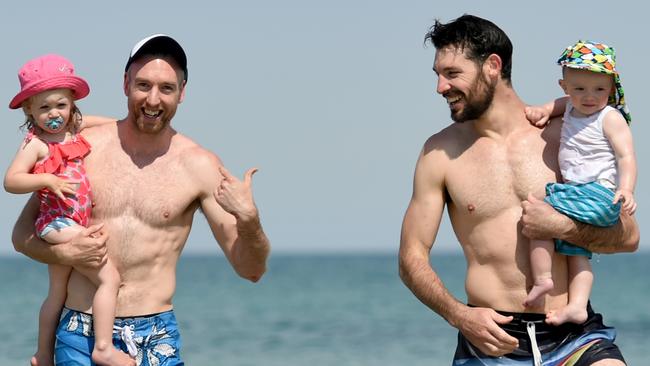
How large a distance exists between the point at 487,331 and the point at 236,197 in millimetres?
1315

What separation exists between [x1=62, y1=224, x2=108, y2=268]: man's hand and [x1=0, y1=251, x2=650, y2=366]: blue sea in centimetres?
573

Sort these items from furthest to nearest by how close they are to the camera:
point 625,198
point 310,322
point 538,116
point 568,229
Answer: point 310,322 < point 538,116 < point 568,229 < point 625,198

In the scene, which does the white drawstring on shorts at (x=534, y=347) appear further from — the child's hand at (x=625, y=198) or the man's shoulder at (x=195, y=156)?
the man's shoulder at (x=195, y=156)

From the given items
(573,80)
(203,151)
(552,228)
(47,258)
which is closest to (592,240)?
(552,228)

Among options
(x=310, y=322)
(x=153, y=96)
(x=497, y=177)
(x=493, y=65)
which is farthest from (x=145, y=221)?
(x=310, y=322)

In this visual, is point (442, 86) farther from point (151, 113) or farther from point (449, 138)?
point (151, 113)

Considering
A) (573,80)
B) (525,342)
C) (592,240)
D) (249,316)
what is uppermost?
(573,80)

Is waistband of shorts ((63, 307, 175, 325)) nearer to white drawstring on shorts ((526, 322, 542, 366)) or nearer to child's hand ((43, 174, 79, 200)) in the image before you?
child's hand ((43, 174, 79, 200))

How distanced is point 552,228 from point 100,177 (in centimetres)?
216

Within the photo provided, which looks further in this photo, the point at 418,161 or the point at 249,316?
the point at 249,316

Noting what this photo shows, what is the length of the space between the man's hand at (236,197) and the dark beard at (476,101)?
1.08 meters

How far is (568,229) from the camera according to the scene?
7066 mm

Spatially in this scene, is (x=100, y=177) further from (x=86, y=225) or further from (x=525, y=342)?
(x=525, y=342)

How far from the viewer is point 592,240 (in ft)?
23.4
